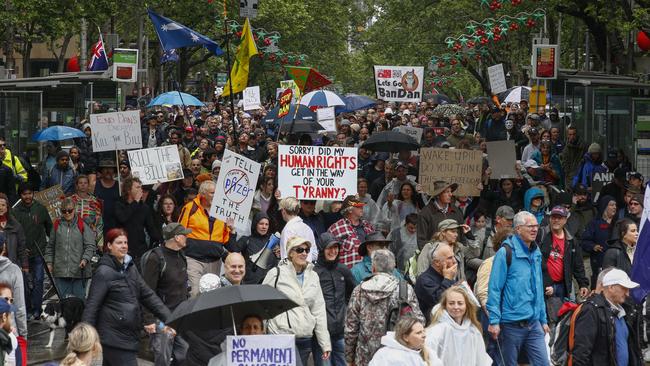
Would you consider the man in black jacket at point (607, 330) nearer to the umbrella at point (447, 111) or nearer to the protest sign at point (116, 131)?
the protest sign at point (116, 131)

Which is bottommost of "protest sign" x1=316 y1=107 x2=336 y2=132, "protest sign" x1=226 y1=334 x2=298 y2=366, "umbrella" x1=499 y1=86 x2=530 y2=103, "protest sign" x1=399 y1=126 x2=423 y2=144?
"protest sign" x1=226 y1=334 x2=298 y2=366

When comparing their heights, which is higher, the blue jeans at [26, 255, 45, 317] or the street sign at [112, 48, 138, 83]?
the street sign at [112, 48, 138, 83]

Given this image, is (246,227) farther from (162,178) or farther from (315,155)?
(162,178)

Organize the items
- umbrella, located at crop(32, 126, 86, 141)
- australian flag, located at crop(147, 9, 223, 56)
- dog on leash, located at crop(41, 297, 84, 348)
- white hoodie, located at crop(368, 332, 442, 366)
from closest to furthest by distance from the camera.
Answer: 1. white hoodie, located at crop(368, 332, 442, 366)
2. dog on leash, located at crop(41, 297, 84, 348)
3. australian flag, located at crop(147, 9, 223, 56)
4. umbrella, located at crop(32, 126, 86, 141)

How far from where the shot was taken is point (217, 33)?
53.9 meters

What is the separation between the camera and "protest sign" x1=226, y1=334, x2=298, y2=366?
8750 millimetres

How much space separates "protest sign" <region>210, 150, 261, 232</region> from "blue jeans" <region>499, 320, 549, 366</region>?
3764mm

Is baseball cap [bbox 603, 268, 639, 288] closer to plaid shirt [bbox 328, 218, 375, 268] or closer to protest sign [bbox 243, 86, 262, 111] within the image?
plaid shirt [bbox 328, 218, 375, 268]

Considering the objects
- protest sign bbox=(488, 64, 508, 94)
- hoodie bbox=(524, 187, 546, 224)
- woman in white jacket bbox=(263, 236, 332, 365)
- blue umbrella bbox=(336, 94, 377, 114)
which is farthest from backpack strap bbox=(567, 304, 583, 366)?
protest sign bbox=(488, 64, 508, 94)

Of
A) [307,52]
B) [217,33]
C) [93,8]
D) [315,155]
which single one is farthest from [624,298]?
[307,52]

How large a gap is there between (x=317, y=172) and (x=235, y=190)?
1.53 metres

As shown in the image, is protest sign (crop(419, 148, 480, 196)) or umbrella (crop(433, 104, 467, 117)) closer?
protest sign (crop(419, 148, 480, 196))

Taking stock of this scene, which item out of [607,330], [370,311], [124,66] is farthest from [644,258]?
[124,66]

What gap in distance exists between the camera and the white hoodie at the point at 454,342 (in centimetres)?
930
